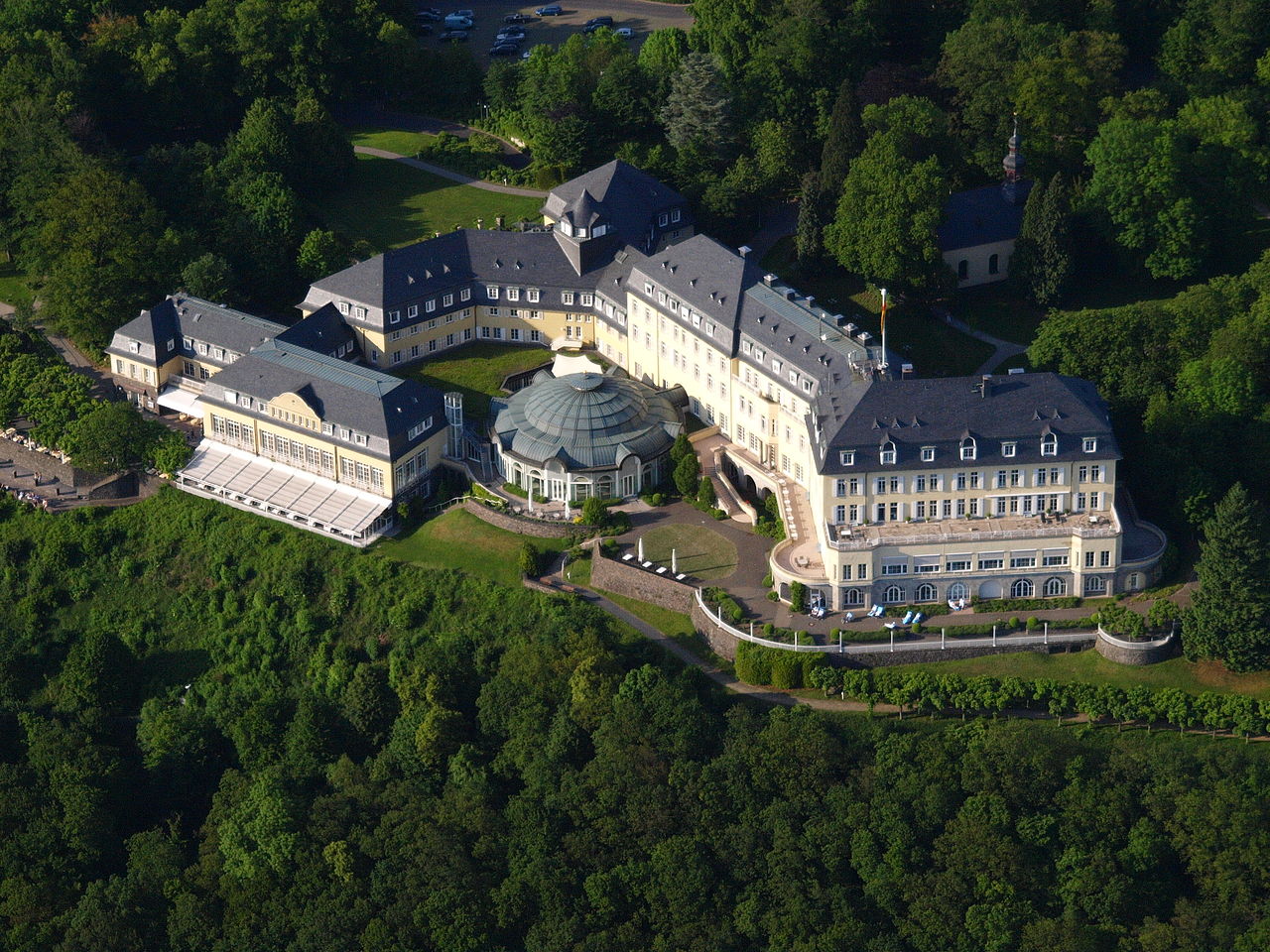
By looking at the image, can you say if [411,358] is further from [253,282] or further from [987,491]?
[987,491]

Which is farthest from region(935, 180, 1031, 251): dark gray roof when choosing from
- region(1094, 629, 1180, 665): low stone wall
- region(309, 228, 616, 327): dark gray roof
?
region(1094, 629, 1180, 665): low stone wall

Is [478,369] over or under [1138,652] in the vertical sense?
over

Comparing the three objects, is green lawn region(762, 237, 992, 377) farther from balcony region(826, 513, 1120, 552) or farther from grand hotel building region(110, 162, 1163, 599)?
balcony region(826, 513, 1120, 552)

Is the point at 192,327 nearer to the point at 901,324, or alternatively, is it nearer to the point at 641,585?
the point at 641,585

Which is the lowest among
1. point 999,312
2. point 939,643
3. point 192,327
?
point 939,643

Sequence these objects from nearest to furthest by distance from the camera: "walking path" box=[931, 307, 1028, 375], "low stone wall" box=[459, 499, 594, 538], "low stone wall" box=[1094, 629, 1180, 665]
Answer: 1. "low stone wall" box=[1094, 629, 1180, 665]
2. "low stone wall" box=[459, 499, 594, 538]
3. "walking path" box=[931, 307, 1028, 375]

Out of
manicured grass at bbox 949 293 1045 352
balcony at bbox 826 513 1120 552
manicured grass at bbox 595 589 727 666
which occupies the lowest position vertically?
manicured grass at bbox 595 589 727 666

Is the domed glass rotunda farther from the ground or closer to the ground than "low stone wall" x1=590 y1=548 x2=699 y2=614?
farther from the ground

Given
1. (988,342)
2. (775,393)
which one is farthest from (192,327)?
(988,342)

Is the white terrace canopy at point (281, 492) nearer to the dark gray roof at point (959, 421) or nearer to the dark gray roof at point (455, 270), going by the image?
the dark gray roof at point (455, 270)
